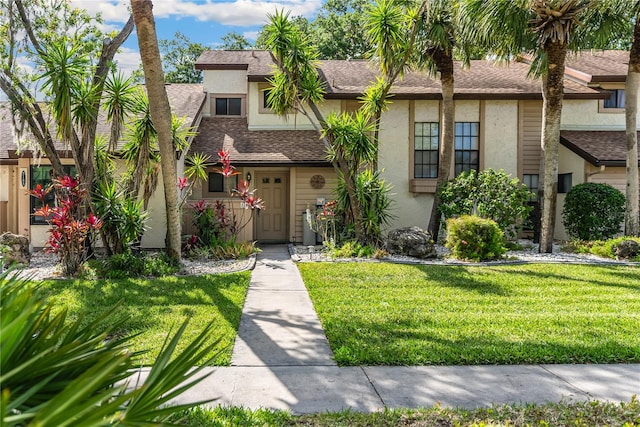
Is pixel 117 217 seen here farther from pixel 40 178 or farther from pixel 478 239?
pixel 478 239

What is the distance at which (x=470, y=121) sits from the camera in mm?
15422

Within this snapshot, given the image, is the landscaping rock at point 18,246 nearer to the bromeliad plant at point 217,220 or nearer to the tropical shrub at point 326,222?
the bromeliad plant at point 217,220

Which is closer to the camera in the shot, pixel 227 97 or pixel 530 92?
pixel 530 92

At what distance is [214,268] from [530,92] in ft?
36.6

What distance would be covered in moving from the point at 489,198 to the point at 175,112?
9.99 meters

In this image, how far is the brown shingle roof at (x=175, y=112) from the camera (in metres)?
14.2

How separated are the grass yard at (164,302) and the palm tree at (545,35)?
828 centimetres

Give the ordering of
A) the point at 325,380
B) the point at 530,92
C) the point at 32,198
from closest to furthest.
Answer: the point at 325,380
the point at 32,198
the point at 530,92

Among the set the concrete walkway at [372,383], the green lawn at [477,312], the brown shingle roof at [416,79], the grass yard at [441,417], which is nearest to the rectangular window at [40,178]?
the brown shingle roof at [416,79]

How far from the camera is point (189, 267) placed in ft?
35.2

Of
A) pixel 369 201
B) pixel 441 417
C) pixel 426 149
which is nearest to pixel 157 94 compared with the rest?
pixel 369 201

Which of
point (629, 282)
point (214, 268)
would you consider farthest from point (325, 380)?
point (629, 282)

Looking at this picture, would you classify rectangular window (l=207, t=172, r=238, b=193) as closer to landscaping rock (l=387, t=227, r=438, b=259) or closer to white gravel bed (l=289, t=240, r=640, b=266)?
white gravel bed (l=289, t=240, r=640, b=266)

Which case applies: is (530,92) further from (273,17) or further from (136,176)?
(136,176)
